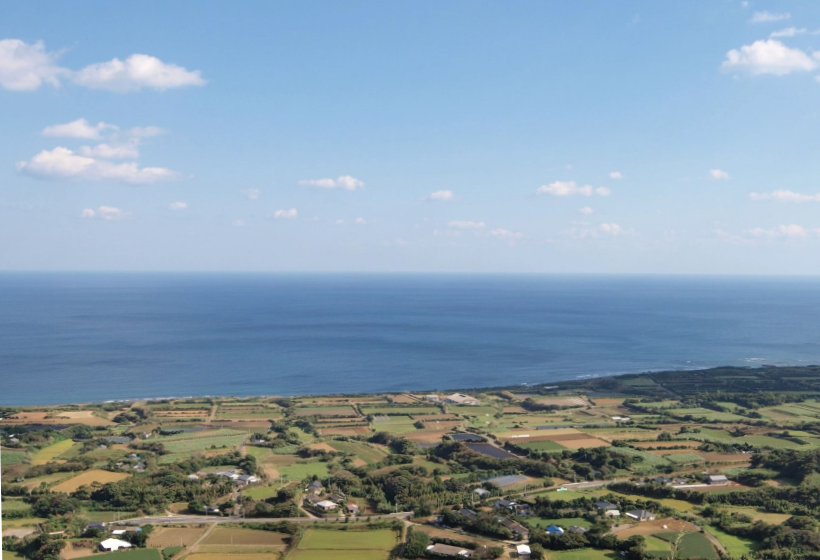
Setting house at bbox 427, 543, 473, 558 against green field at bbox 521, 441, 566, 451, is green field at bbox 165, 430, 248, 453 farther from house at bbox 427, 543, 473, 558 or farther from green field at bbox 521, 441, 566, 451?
house at bbox 427, 543, 473, 558

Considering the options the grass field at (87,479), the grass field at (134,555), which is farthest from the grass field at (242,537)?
the grass field at (87,479)

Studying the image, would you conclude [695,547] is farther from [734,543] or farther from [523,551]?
[523,551]

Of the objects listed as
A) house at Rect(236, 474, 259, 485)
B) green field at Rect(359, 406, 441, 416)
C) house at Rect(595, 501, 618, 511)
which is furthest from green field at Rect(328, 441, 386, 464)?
house at Rect(595, 501, 618, 511)

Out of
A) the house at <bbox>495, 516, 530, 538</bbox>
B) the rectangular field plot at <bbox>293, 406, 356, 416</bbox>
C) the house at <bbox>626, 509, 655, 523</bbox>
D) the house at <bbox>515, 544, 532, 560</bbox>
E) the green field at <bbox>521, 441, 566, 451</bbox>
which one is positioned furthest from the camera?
the rectangular field plot at <bbox>293, 406, 356, 416</bbox>

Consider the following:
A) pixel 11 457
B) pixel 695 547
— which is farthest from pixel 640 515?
pixel 11 457

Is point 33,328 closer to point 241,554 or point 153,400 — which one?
point 153,400

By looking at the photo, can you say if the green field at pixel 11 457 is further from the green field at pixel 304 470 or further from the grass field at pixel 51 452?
the green field at pixel 304 470
